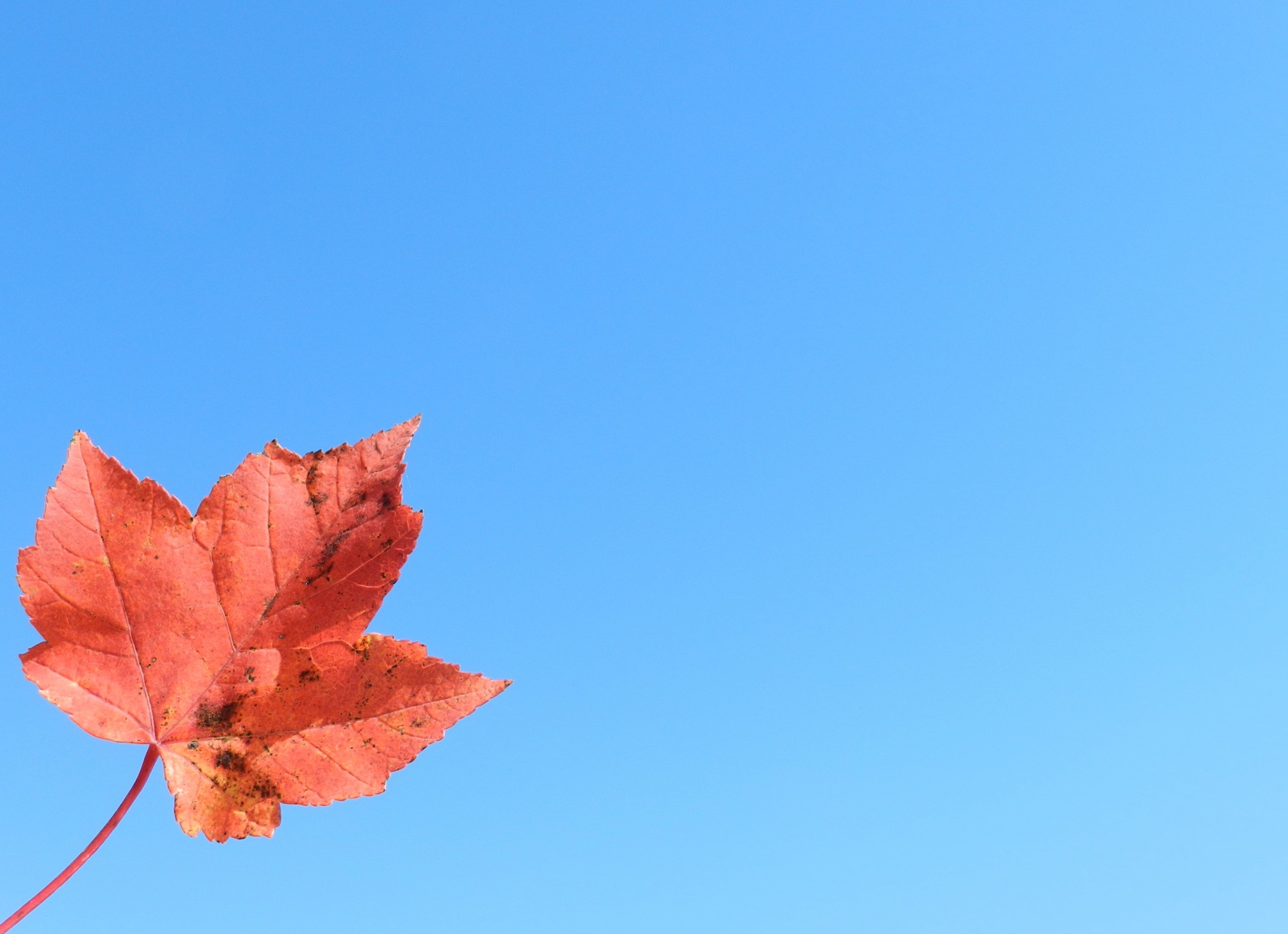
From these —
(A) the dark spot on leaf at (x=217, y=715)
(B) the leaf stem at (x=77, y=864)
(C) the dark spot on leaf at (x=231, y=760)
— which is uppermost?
(A) the dark spot on leaf at (x=217, y=715)

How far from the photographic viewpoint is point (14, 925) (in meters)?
1.29

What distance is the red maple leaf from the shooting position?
1609 millimetres

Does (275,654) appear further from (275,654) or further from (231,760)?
(231,760)

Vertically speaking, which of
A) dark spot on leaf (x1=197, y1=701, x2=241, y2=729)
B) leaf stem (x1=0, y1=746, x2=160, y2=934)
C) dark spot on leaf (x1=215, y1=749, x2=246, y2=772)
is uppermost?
dark spot on leaf (x1=197, y1=701, x2=241, y2=729)

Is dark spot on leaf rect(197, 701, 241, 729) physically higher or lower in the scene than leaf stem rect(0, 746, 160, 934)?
higher

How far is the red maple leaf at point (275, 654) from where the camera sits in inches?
63.4

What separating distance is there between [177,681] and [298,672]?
7.4 inches

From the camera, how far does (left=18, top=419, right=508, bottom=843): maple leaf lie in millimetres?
1609

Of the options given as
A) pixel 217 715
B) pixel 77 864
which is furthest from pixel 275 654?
pixel 77 864

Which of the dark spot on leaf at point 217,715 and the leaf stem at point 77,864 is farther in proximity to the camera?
the dark spot on leaf at point 217,715

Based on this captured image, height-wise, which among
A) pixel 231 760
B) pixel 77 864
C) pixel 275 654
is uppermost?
pixel 275 654

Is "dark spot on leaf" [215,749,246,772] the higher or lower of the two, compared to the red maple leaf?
lower

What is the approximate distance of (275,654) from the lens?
1.66 meters

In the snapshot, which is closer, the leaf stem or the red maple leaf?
the leaf stem
